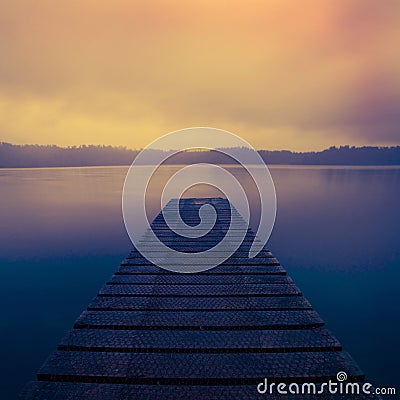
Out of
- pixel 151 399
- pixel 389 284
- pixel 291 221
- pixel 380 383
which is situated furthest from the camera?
pixel 291 221

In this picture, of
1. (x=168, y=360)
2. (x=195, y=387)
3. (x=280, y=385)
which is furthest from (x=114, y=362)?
(x=280, y=385)

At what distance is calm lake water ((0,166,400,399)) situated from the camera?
6.87m

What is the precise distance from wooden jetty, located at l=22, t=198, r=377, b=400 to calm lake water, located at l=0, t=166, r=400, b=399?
11.5 feet

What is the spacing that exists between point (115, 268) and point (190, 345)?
9.14 meters

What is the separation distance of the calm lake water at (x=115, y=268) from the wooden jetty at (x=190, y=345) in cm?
352

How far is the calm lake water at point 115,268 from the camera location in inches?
270

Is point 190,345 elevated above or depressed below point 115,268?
below

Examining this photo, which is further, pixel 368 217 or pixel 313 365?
pixel 368 217

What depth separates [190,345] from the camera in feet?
11.4

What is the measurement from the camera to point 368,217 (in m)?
22.2

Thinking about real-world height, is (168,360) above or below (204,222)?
below

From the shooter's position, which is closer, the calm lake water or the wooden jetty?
the wooden jetty

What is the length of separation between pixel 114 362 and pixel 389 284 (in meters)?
10.9

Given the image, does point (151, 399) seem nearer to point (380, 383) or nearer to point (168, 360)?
point (168, 360)
